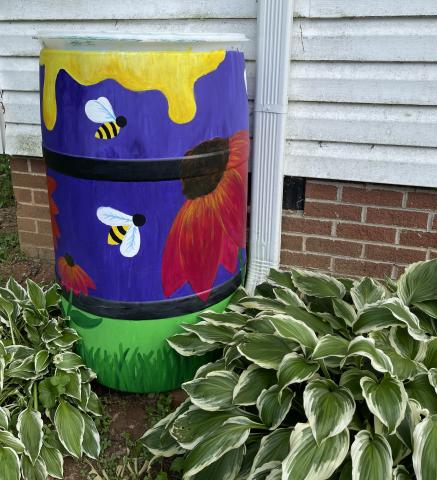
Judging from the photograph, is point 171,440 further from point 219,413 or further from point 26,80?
point 26,80

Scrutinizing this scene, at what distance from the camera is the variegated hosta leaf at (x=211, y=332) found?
6.71 feet

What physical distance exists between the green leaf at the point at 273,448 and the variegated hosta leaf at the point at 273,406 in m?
0.04

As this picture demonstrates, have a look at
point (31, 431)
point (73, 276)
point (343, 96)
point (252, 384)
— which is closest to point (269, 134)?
point (343, 96)

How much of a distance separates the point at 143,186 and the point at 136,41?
464 mm

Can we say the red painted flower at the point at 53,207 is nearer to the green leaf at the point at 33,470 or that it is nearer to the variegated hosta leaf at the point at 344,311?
the green leaf at the point at 33,470

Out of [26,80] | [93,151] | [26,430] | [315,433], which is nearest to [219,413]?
[315,433]

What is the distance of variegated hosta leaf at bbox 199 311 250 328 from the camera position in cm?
210

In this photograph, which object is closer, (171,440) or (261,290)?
(171,440)

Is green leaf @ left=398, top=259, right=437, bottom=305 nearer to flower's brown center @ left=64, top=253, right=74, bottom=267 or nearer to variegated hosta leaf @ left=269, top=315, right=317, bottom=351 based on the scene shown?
variegated hosta leaf @ left=269, top=315, right=317, bottom=351

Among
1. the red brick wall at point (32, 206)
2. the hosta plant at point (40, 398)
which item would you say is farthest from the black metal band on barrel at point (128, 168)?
the red brick wall at point (32, 206)

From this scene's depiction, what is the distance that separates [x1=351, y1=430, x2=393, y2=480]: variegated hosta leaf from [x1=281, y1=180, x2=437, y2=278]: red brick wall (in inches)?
46.7

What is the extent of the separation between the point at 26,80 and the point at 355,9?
1.67 metres

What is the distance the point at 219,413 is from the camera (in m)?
1.83

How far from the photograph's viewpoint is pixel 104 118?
1.82 meters
